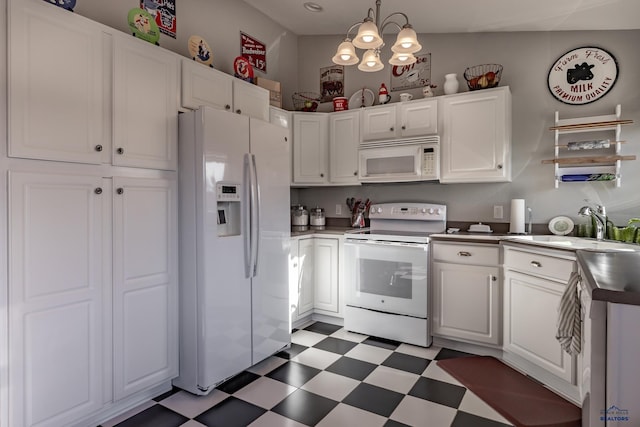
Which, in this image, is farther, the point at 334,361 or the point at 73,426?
the point at 334,361

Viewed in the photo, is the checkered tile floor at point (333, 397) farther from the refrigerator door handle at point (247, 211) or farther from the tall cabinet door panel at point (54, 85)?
the tall cabinet door panel at point (54, 85)

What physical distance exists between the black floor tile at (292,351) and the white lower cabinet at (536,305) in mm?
1517

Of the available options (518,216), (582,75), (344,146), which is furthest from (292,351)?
(582,75)

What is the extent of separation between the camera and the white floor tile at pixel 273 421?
1929 mm

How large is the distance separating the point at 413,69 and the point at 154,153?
2569 mm

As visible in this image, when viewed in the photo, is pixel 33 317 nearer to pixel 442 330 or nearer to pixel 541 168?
pixel 442 330

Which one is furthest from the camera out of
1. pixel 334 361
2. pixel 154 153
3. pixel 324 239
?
pixel 324 239

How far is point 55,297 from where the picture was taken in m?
1.72

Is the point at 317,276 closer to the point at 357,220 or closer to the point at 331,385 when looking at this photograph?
the point at 357,220

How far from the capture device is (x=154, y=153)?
7.11ft

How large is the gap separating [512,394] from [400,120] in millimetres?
2278

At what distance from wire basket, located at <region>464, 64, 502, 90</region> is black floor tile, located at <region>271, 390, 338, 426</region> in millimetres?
2625

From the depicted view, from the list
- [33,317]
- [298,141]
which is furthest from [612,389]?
[298,141]

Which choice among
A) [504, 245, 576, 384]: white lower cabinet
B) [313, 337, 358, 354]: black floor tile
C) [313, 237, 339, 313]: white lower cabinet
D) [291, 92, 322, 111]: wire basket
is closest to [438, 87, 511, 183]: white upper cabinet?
[504, 245, 576, 384]: white lower cabinet
